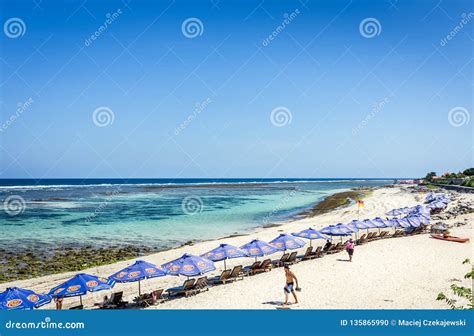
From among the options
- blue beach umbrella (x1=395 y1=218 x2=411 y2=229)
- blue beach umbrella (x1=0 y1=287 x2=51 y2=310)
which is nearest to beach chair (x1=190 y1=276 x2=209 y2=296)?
blue beach umbrella (x1=0 y1=287 x2=51 y2=310)

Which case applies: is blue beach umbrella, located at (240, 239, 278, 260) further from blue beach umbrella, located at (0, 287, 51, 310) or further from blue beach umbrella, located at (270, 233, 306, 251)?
blue beach umbrella, located at (0, 287, 51, 310)

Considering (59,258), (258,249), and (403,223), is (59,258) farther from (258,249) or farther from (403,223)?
(403,223)

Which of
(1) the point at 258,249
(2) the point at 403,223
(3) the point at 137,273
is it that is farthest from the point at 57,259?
(2) the point at 403,223

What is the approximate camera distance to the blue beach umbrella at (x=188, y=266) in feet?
43.0

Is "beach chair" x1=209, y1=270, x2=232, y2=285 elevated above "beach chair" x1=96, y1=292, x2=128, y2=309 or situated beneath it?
elevated above

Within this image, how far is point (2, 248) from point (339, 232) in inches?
818

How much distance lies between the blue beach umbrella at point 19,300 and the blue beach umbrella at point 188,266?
4026 mm

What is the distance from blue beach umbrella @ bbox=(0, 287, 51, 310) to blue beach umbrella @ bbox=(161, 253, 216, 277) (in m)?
4.03

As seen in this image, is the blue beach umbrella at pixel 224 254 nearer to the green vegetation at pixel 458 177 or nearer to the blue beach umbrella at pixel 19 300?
the blue beach umbrella at pixel 19 300

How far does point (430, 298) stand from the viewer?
460 inches

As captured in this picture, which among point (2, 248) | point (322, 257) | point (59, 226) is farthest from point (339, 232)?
point (59, 226)

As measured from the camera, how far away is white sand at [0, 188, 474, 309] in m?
11.7
